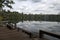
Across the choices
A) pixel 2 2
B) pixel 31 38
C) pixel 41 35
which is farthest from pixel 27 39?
pixel 2 2

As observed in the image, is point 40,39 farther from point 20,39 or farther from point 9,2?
point 9,2

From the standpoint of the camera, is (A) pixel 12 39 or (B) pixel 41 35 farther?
(B) pixel 41 35

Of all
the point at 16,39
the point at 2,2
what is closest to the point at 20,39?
the point at 16,39

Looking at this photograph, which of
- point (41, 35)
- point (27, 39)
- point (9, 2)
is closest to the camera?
point (27, 39)

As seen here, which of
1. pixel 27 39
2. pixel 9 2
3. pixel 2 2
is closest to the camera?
pixel 27 39

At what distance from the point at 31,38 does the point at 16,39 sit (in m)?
1.14

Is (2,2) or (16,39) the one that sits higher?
(2,2)

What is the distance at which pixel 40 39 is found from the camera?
10578 millimetres

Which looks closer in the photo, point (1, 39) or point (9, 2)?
point (1, 39)

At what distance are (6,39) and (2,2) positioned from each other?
3.60m

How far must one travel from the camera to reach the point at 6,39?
10336 mm

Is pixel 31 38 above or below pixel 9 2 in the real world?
below

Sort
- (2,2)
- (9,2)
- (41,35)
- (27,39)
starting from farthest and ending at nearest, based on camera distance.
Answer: (9,2) < (2,2) < (41,35) < (27,39)

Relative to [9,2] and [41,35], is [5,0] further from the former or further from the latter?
[41,35]
